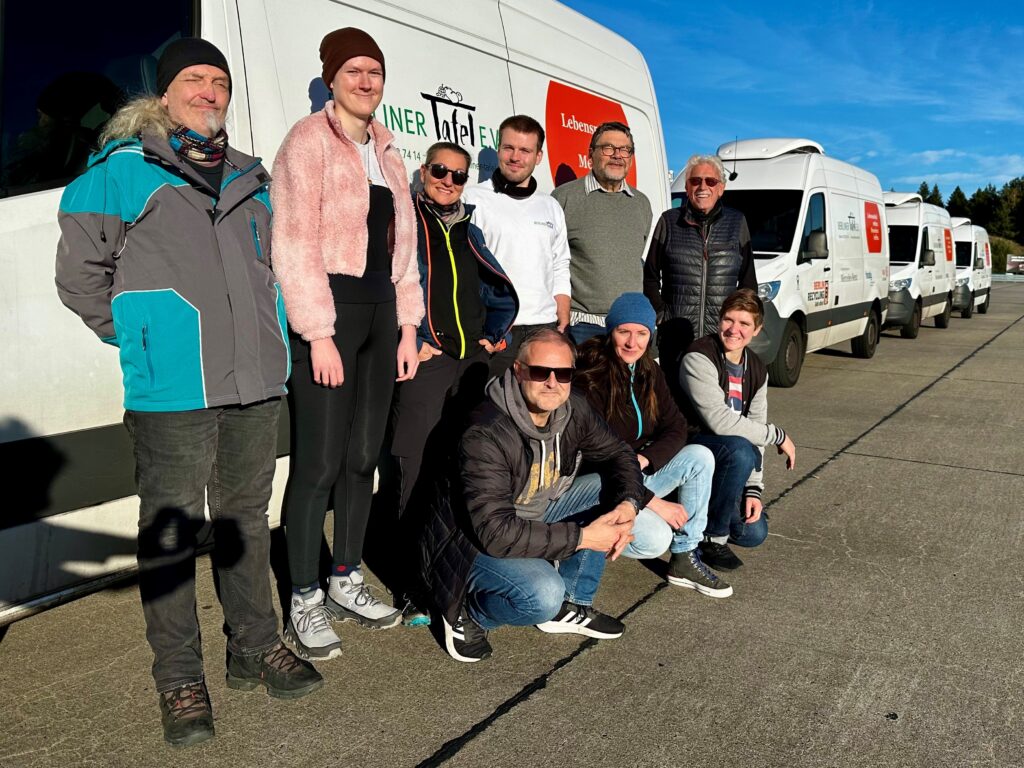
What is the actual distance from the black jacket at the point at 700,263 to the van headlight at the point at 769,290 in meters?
3.55

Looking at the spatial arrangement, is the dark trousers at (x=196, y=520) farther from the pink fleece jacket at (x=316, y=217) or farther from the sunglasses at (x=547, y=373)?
the sunglasses at (x=547, y=373)

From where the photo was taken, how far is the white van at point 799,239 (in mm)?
8312

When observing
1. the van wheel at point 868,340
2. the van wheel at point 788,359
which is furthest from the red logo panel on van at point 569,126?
A: the van wheel at point 868,340

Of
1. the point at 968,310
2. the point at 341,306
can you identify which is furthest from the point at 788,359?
the point at 968,310

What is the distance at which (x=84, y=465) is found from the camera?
2.81 metres

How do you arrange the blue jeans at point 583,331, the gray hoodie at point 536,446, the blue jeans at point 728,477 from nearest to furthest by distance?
the gray hoodie at point 536,446, the blue jeans at point 728,477, the blue jeans at point 583,331

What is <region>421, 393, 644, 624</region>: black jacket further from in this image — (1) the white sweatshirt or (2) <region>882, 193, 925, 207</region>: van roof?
(2) <region>882, 193, 925, 207</region>: van roof

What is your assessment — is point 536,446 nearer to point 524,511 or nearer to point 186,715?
point 524,511

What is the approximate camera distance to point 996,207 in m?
64.1

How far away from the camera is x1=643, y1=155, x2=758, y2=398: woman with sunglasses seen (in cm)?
445

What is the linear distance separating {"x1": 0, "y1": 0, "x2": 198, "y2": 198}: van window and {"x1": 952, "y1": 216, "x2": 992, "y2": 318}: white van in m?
19.4

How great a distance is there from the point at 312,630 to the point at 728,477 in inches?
72.0

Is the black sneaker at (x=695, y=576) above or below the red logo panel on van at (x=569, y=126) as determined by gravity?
below

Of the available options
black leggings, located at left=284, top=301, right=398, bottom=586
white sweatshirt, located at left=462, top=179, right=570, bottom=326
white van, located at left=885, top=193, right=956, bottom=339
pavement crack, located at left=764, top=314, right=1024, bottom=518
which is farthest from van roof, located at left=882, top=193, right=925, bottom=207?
black leggings, located at left=284, top=301, right=398, bottom=586
